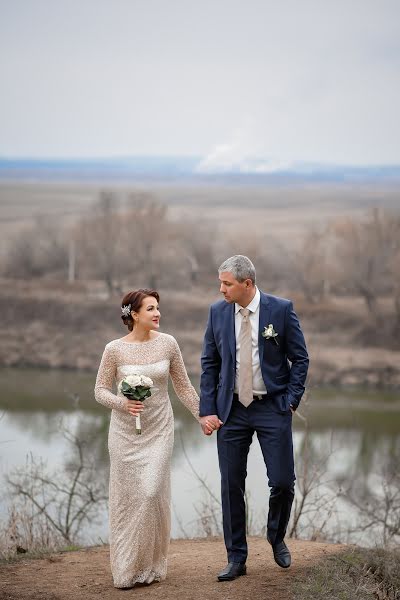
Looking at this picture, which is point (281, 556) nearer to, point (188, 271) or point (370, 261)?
point (370, 261)

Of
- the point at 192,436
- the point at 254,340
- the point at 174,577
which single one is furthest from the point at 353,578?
the point at 192,436

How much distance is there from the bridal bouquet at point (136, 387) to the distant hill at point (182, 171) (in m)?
62.5

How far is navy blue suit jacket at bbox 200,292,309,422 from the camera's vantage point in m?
5.77

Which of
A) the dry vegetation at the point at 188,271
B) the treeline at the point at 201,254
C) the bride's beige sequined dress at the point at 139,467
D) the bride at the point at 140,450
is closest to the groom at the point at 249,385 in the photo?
the bride at the point at 140,450

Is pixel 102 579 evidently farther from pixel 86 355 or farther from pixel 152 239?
pixel 152 239

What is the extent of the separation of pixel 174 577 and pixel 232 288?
1826mm

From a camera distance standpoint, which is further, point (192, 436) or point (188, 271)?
point (188, 271)

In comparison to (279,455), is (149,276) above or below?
below

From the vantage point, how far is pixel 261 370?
18.9 feet

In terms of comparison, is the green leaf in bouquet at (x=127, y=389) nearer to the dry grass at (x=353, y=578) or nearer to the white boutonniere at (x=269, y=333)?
the white boutonniere at (x=269, y=333)

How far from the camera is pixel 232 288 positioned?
571cm

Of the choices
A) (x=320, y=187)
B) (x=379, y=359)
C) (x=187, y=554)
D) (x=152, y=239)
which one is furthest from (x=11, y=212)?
(x=187, y=554)

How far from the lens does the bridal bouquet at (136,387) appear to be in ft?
18.8

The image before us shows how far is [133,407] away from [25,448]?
15.5 meters
